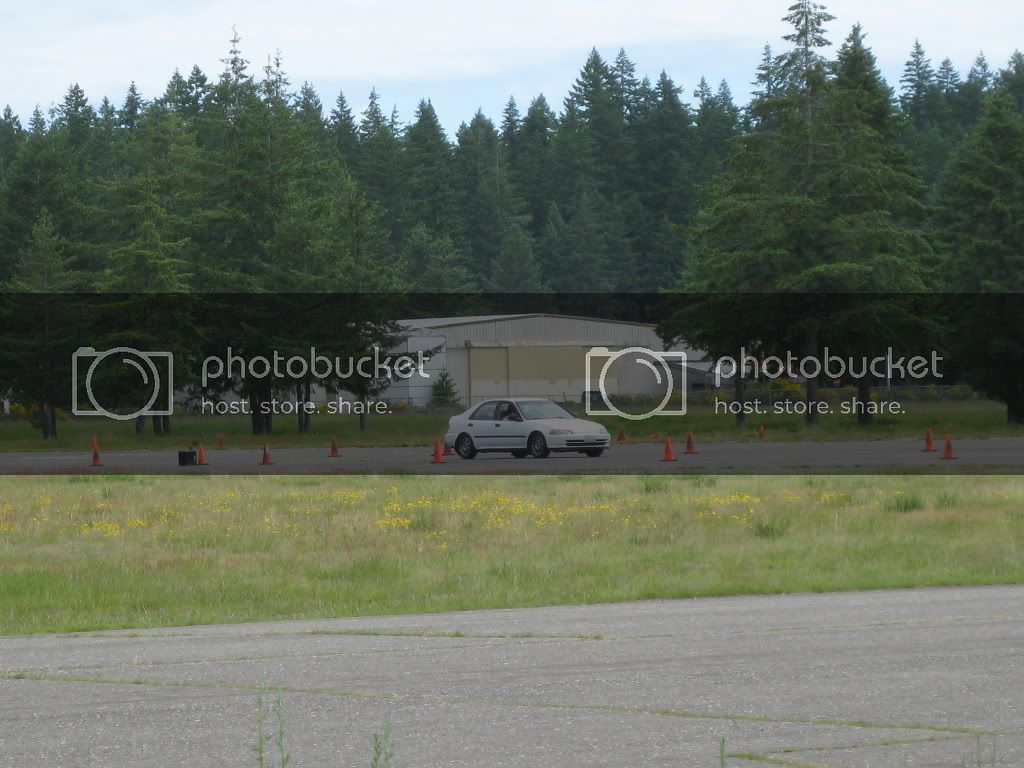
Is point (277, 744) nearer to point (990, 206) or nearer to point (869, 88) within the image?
point (990, 206)

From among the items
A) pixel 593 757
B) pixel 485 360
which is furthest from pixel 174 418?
pixel 593 757

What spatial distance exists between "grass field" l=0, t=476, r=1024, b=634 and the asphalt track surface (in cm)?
331

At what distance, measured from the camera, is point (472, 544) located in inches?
730

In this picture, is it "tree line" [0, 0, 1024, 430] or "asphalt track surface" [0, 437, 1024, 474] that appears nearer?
"asphalt track surface" [0, 437, 1024, 474]

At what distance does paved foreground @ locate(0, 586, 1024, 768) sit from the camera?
706cm

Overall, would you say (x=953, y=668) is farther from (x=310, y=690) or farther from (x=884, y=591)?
(x=884, y=591)

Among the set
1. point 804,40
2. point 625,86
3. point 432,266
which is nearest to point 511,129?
point 625,86

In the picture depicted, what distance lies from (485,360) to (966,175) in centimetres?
3148

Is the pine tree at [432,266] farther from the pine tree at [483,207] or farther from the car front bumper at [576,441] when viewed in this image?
the car front bumper at [576,441]

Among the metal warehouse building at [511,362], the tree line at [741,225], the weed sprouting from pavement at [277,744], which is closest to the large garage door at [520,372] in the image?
the metal warehouse building at [511,362]

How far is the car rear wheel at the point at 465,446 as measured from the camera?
124 feet

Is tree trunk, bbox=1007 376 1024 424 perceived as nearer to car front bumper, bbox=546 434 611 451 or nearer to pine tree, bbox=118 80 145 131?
car front bumper, bbox=546 434 611 451

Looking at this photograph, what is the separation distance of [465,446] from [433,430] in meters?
19.4

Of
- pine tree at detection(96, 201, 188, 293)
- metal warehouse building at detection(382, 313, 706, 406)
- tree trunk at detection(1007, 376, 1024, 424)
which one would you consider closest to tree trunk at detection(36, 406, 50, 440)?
pine tree at detection(96, 201, 188, 293)
